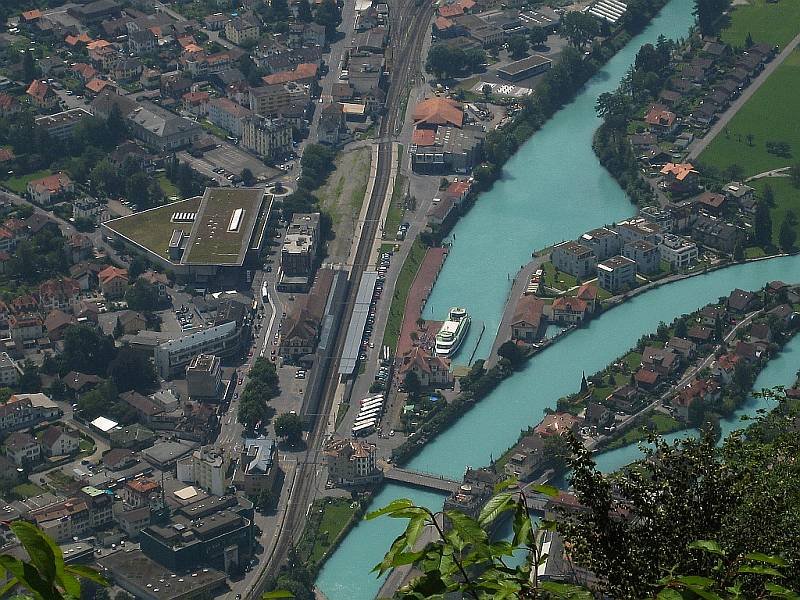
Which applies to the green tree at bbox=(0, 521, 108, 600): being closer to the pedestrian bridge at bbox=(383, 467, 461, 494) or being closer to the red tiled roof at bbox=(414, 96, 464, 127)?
the pedestrian bridge at bbox=(383, 467, 461, 494)

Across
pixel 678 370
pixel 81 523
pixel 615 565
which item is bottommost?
pixel 81 523

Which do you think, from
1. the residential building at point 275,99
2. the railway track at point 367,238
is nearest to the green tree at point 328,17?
the railway track at point 367,238

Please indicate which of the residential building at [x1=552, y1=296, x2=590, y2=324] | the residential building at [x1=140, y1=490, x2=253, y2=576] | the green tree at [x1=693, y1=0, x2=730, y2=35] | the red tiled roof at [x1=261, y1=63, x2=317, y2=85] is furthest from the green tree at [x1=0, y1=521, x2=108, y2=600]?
the green tree at [x1=693, y1=0, x2=730, y2=35]

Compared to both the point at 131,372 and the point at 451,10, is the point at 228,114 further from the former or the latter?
the point at 131,372

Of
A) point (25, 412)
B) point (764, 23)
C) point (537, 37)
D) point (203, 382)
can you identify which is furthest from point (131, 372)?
point (764, 23)

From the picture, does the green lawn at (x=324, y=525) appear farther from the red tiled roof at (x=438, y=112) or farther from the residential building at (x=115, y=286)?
the red tiled roof at (x=438, y=112)

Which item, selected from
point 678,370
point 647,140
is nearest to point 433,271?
point 678,370

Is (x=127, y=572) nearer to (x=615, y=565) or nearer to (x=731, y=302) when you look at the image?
(x=731, y=302)
